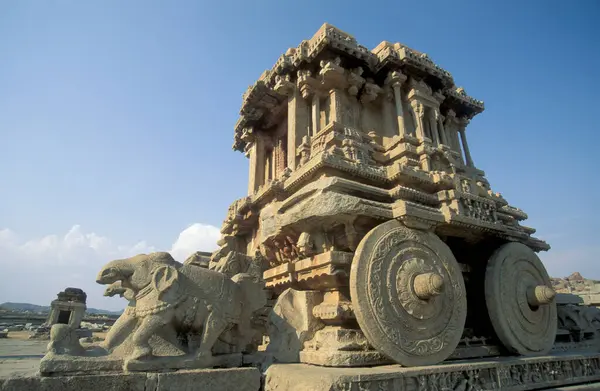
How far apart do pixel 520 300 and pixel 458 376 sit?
9.78 ft

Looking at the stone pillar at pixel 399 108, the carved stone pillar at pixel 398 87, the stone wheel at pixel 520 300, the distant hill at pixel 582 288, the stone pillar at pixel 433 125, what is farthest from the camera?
the distant hill at pixel 582 288

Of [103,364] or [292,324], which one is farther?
[292,324]

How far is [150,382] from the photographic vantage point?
4.30 metres

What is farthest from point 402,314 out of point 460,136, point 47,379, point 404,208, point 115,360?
point 460,136

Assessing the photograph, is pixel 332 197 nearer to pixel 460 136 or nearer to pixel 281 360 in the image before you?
pixel 281 360

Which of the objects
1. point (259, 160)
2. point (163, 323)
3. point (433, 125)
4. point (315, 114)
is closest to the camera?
point (163, 323)

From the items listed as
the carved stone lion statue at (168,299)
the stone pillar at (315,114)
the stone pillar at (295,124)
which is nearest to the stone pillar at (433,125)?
the stone pillar at (315,114)

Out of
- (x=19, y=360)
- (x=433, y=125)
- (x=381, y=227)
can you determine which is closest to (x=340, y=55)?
(x=433, y=125)

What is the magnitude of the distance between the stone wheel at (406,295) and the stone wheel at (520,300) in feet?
3.50

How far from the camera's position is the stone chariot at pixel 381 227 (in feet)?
18.3

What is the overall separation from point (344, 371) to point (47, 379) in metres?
3.49

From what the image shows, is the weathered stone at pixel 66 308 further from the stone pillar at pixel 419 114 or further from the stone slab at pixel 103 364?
the stone pillar at pixel 419 114

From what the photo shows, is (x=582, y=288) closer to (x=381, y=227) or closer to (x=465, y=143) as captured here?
(x=465, y=143)

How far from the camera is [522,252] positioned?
306 inches
